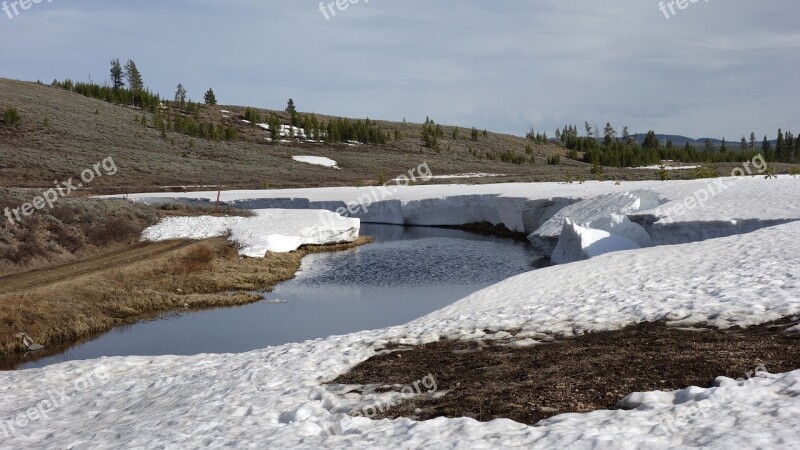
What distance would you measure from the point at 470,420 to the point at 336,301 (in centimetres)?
1585

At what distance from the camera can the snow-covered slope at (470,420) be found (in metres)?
7.21

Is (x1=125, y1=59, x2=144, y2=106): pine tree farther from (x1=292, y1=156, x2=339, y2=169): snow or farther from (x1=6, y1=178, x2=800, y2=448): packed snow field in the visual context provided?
(x1=6, y1=178, x2=800, y2=448): packed snow field

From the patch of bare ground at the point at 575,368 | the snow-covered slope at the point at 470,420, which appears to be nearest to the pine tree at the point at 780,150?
the snow-covered slope at the point at 470,420

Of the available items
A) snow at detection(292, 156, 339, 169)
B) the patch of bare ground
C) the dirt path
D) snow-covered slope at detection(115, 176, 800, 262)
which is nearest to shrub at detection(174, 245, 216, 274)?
the dirt path

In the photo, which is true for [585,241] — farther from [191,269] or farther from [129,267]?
[129,267]

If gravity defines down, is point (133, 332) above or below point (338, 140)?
below

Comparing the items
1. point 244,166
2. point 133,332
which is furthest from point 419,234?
point 244,166

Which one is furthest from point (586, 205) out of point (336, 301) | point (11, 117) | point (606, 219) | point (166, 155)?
point (11, 117)

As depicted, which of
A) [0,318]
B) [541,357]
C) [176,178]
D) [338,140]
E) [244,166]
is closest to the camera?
[541,357]

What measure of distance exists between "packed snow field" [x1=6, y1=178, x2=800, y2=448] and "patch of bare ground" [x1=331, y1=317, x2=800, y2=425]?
386mm

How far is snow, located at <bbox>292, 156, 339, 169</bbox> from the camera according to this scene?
102938 mm

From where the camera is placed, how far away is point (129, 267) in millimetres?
25344

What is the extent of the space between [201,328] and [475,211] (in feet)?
94.9

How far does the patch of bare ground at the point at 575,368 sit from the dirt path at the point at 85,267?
14879mm
